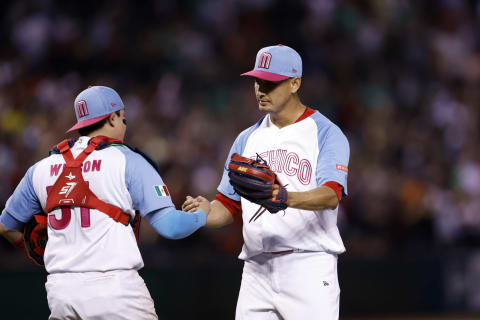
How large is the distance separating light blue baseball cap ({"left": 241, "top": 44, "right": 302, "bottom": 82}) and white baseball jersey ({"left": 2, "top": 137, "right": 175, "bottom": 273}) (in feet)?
3.34

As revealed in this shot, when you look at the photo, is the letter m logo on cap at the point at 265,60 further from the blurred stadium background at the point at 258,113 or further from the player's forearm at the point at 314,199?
the blurred stadium background at the point at 258,113

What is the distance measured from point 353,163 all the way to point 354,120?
1208 mm

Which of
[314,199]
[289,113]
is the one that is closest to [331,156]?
[314,199]

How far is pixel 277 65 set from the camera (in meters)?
5.20

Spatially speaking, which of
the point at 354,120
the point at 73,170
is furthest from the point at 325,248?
the point at 354,120

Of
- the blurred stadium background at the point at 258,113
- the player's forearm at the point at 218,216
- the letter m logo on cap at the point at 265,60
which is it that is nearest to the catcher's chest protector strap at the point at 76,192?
the player's forearm at the point at 218,216

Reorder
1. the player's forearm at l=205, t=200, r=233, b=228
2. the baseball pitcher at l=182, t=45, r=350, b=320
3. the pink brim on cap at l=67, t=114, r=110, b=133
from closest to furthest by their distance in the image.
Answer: the pink brim on cap at l=67, t=114, r=110, b=133, the baseball pitcher at l=182, t=45, r=350, b=320, the player's forearm at l=205, t=200, r=233, b=228

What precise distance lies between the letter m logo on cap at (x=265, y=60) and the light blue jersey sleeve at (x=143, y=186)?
1090 millimetres

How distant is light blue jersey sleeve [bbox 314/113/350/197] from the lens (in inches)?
192

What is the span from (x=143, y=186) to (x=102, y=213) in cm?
29

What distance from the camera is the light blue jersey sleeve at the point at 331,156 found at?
488cm

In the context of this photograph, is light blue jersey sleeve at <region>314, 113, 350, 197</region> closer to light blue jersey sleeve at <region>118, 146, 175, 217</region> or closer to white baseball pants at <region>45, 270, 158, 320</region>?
light blue jersey sleeve at <region>118, 146, 175, 217</region>

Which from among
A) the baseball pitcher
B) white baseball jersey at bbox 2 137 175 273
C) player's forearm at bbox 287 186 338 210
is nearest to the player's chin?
the baseball pitcher

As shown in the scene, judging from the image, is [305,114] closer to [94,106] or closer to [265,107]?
[265,107]
